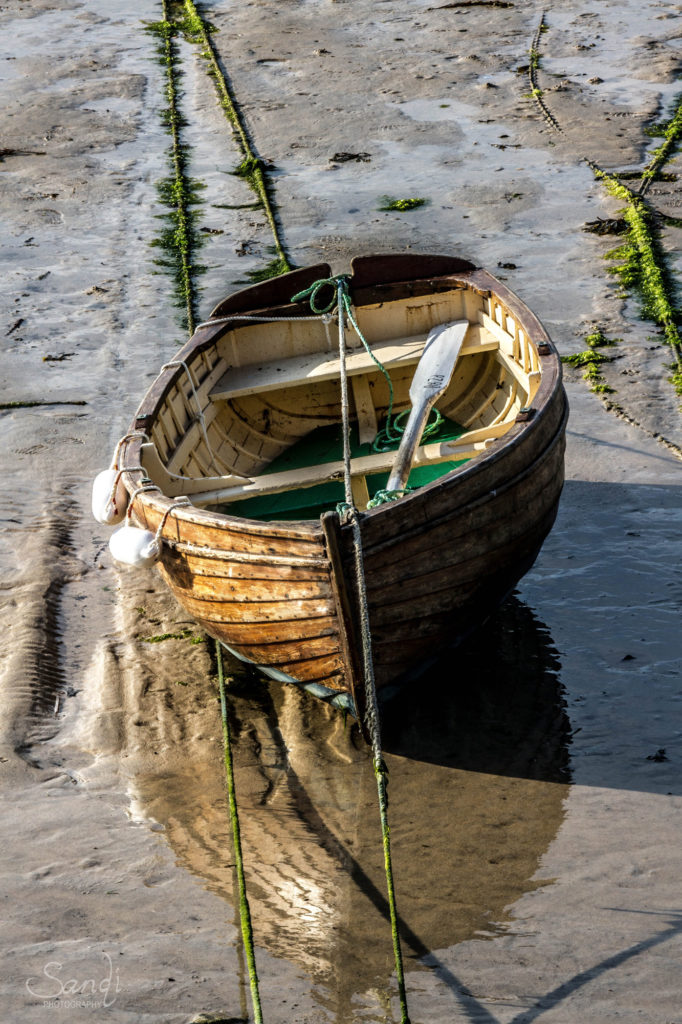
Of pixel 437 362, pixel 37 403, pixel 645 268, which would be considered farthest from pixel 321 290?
pixel 645 268

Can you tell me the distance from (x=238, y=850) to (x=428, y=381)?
3312 mm

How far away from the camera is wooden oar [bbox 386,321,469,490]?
589 centimetres

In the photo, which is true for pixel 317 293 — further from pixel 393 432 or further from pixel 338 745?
pixel 338 745

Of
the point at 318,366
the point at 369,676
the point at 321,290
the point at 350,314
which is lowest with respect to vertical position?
the point at 369,676

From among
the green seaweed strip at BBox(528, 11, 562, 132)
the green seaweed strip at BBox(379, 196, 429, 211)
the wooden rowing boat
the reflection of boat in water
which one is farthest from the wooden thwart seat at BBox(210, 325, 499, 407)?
the green seaweed strip at BBox(528, 11, 562, 132)

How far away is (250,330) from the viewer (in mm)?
7203

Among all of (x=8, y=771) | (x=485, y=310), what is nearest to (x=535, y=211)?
(x=485, y=310)

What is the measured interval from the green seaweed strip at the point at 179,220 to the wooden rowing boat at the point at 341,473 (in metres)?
2.48

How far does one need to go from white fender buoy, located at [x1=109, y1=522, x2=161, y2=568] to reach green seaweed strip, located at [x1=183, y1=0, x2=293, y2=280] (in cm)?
555

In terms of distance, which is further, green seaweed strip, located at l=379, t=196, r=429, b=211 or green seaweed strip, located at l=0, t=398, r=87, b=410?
green seaweed strip, located at l=379, t=196, r=429, b=211

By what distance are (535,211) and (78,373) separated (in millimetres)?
5090

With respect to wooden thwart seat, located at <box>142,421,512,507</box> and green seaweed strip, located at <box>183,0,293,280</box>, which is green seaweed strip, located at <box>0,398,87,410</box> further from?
wooden thwart seat, located at <box>142,421,512,507</box>

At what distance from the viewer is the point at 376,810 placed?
16.0ft

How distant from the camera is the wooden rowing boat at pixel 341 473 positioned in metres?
4.74
